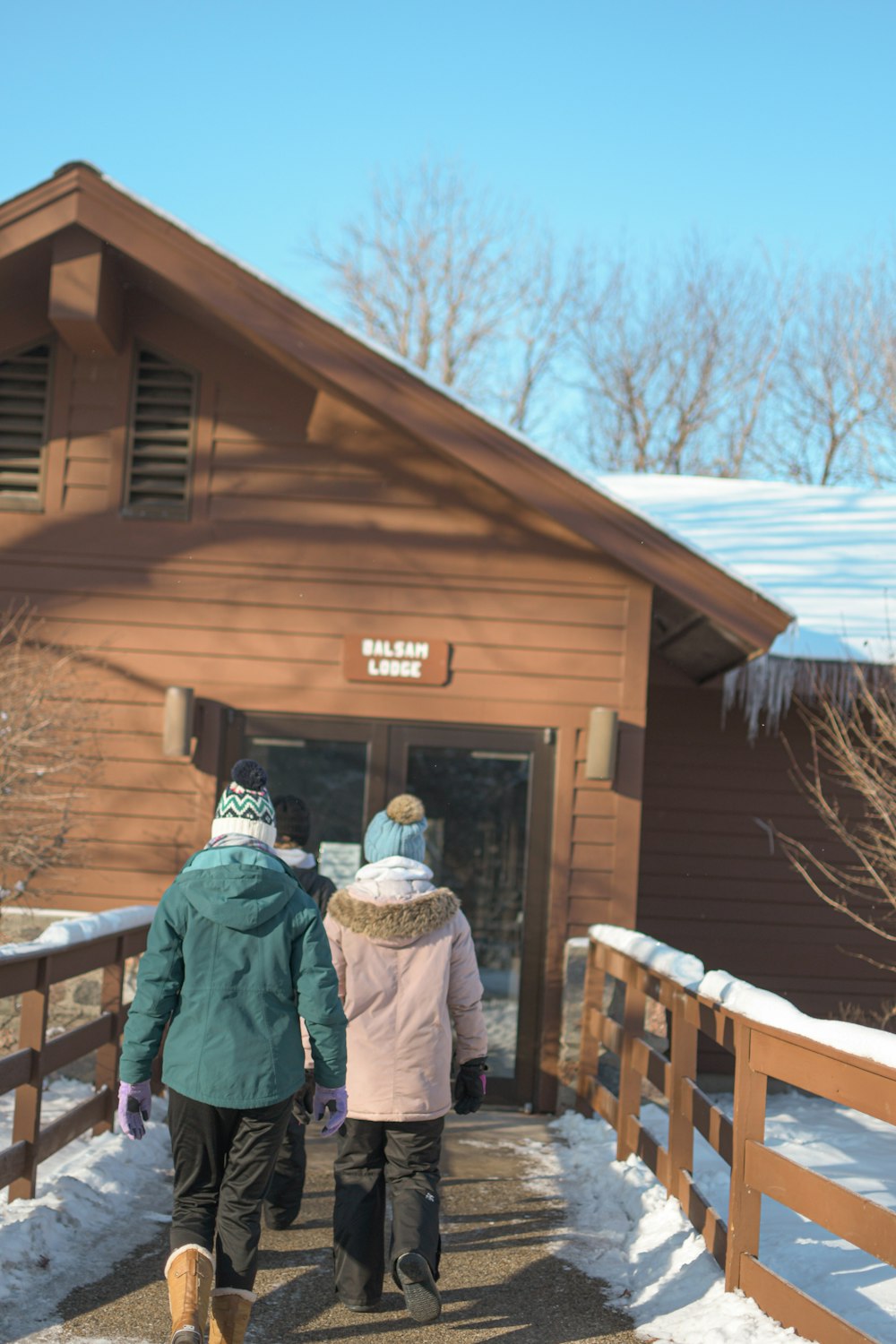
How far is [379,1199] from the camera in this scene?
13.7ft

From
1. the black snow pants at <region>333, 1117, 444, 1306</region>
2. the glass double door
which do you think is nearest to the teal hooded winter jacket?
the black snow pants at <region>333, 1117, 444, 1306</region>

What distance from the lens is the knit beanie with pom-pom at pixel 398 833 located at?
4320 millimetres

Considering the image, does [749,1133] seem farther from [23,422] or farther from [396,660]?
[23,422]

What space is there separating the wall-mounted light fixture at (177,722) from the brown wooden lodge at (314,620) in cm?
4

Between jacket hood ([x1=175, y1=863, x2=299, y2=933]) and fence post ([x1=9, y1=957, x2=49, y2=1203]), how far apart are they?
59.2 inches

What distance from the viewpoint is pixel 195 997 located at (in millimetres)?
3445

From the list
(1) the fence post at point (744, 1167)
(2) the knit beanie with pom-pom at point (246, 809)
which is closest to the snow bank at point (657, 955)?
(1) the fence post at point (744, 1167)

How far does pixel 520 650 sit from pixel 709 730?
2.32 m

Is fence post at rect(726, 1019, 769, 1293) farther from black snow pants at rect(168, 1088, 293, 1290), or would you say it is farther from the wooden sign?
the wooden sign

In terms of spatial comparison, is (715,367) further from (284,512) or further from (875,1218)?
(875,1218)

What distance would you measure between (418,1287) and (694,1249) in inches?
42.3

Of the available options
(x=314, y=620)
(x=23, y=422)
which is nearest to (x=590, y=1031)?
(x=314, y=620)

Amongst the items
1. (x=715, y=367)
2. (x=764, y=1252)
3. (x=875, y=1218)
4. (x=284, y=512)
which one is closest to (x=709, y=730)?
(x=284, y=512)

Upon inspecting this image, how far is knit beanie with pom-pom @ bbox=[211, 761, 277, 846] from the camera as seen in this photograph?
11.8ft
